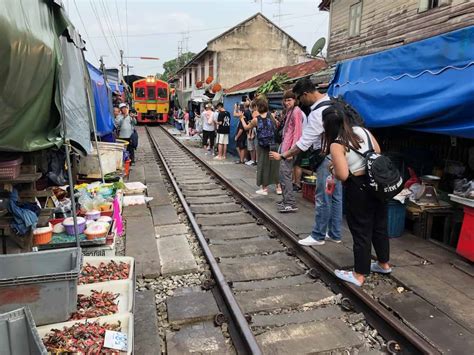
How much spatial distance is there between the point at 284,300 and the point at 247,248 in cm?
145

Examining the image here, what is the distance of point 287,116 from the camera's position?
6418 mm

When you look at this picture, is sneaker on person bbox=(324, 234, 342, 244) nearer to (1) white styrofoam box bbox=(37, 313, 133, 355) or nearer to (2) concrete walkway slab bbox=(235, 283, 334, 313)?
(2) concrete walkway slab bbox=(235, 283, 334, 313)

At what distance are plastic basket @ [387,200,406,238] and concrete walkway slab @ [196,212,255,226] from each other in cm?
217

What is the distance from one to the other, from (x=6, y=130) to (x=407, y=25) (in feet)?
36.8

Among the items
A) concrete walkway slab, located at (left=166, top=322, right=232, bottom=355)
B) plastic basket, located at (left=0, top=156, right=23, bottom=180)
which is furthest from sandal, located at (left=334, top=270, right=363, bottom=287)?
plastic basket, located at (left=0, top=156, right=23, bottom=180)

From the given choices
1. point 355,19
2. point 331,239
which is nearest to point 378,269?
point 331,239

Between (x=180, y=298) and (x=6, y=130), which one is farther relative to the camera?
(x=180, y=298)

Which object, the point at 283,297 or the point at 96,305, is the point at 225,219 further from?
the point at 96,305

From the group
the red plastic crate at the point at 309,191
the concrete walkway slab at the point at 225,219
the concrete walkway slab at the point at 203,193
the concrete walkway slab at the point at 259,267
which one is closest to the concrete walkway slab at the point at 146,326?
the concrete walkway slab at the point at 259,267

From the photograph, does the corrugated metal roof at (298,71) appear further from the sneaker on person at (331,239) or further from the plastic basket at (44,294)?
the plastic basket at (44,294)

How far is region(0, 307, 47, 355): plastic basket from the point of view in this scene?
89.5 inches

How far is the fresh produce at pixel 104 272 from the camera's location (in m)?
3.39

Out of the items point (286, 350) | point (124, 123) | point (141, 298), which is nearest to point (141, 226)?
point (141, 298)

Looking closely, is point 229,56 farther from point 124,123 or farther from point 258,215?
point 258,215
